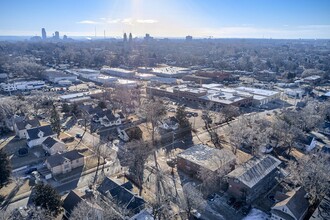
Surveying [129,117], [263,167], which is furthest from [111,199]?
[129,117]

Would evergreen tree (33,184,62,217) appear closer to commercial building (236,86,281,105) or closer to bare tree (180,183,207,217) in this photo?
bare tree (180,183,207,217)

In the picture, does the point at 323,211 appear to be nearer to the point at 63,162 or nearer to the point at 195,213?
the point at 195,213

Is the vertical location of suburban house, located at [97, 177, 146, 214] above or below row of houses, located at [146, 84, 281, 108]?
below

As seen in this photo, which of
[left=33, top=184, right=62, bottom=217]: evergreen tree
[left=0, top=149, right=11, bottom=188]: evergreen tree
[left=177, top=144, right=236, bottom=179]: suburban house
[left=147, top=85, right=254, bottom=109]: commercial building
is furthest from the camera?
[left=147, top=85, right=254, bottom=109]: commercial building

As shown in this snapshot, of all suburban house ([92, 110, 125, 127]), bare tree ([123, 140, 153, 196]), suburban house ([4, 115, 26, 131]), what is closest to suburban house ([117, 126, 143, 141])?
bare tree ([123, 140, 153, 196])

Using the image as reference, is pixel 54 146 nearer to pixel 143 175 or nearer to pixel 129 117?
pixel 143 175

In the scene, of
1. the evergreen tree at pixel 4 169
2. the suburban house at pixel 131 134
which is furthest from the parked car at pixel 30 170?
the suburban house at pixel 131 134

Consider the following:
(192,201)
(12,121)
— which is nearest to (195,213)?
(192,201)

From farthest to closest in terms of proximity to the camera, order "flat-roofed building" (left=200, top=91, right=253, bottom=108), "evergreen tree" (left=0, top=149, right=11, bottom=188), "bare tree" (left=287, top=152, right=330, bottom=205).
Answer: "flat-roofed building" (left=200, top=91, right=253, bottom=108) < "evergreen tree" (left=0, top=149, right=11, bottom=188) < "bare tree" (left=287, top=152, right=330, bottom=205)
